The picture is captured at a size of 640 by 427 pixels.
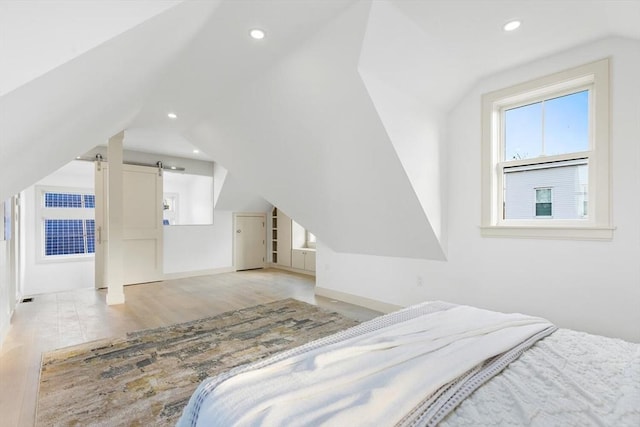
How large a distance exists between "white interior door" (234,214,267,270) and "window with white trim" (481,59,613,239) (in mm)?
5224

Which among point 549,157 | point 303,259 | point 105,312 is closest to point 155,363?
point 105,312

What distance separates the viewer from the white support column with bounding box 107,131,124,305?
423 cm

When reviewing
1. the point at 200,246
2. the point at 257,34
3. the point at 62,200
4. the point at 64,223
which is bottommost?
the point at 200,246

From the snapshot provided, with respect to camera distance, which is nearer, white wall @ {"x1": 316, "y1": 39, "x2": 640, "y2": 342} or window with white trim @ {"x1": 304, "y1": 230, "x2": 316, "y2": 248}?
white wall @ {"x1": 316, "y1": 39, "x2": 640, "y2": 342}

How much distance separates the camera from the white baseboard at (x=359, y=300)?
12.6 feet

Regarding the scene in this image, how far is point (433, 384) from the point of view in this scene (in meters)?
0.99

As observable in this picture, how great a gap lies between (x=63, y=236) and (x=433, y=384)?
8.10 metres

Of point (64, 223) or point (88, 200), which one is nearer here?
point (64, 223)

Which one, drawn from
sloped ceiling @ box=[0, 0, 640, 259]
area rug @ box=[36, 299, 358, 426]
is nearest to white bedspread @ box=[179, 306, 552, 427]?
area rug @ box=[36, 299, 358, 426]

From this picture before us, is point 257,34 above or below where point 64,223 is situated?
above

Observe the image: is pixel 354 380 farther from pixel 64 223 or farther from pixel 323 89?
pixel 64 223

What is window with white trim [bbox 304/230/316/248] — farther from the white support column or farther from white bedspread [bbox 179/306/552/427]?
white bedspread [bbox 179/306/552/427]

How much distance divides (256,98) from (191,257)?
423 centimetres

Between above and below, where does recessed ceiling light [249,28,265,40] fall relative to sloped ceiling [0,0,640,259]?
above
